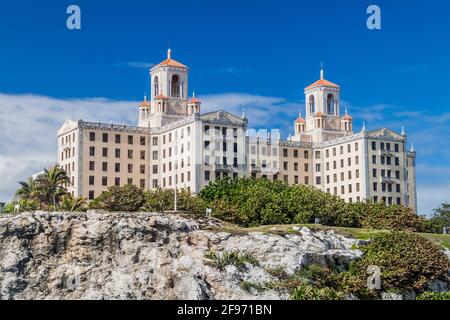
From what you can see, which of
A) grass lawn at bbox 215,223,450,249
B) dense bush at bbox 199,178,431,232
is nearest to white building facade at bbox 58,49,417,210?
dense bush at bbox 199,178,431,232

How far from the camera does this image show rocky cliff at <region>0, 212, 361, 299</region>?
7294 centimetres

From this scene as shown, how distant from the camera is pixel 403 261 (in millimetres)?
81188

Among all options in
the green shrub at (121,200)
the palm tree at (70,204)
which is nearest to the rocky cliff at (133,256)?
the green shrub at (121,200)

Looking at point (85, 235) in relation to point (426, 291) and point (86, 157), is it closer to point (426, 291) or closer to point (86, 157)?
point (426, 291)

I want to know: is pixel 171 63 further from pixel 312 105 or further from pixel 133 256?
pixel 133 256

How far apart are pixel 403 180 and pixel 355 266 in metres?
74.3

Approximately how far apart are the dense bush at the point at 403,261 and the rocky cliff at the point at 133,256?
2.22m

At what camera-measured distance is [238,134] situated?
13975 centimetres

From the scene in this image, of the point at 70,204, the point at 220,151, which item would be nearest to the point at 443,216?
the point at 220,151

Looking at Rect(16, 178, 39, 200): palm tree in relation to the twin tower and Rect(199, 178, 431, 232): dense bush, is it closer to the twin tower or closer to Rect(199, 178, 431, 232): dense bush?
Rect(199, 178, 431, 232): dense bush

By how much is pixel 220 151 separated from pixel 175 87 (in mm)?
18782

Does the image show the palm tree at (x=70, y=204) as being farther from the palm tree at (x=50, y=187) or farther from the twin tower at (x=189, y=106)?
the twin tower at (x=189, y=106)

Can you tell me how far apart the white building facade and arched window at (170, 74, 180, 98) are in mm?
178

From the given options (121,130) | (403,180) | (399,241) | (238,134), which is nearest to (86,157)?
(121,130)
